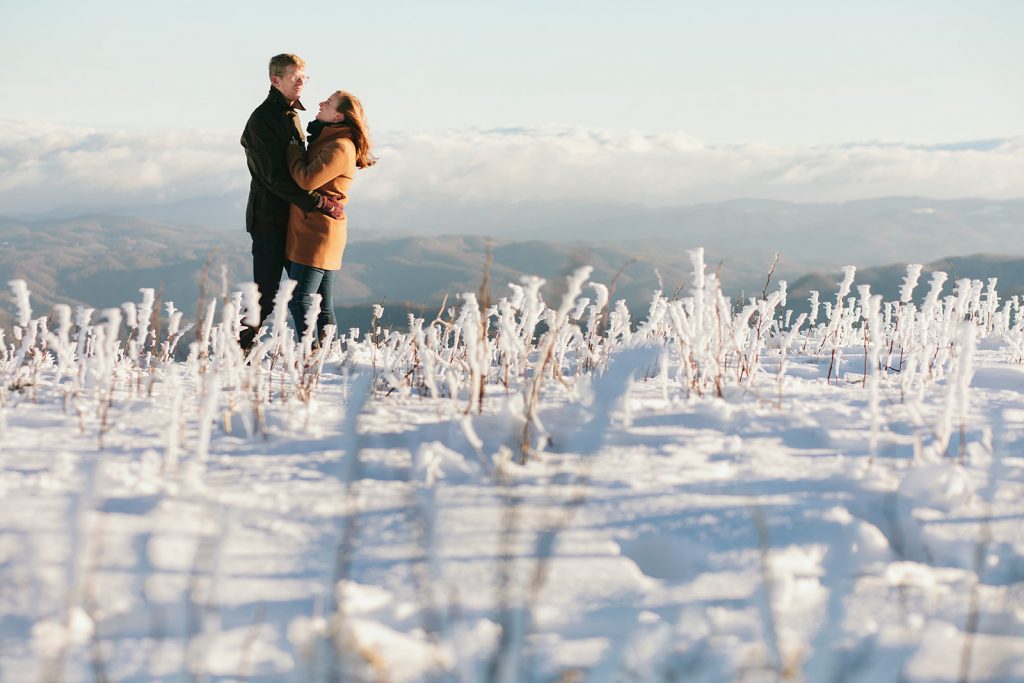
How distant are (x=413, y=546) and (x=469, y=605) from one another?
250 mm

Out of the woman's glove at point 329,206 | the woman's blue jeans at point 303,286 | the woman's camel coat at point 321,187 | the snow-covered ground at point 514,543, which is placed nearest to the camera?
the snow-covered ground at point 514,543

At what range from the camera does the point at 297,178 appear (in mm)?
4520

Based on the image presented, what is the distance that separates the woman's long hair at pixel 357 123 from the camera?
14.9 ft

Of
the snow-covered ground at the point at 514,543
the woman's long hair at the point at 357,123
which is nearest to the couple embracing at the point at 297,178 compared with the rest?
the woman's long hair at the point at 357,123

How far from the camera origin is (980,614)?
157cm

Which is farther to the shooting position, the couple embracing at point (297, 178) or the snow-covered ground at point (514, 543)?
the couple embracing at point (297, 178)

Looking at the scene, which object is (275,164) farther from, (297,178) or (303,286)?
(303,286)

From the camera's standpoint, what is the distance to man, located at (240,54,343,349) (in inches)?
180

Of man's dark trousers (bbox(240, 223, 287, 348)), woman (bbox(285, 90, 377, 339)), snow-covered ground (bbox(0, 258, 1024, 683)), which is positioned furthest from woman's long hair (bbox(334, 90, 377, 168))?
snow-covered ground (bbox(0, 258, 1024, 683))

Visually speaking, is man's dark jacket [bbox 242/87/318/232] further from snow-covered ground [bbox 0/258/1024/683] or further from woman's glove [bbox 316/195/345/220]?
snow-covered ground [bbox 0/258/1024/683]

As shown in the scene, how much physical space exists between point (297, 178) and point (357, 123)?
496mm

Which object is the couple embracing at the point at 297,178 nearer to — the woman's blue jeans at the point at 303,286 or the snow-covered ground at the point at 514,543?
the woman's blue jeans at the point at 303,286

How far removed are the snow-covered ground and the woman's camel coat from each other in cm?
203

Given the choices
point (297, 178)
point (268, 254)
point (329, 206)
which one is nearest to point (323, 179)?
point (297, 178)
